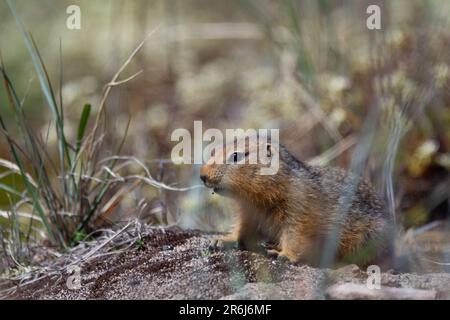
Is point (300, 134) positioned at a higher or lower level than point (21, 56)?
lower

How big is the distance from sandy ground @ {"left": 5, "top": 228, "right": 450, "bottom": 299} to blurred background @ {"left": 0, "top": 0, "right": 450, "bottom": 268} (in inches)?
32.7

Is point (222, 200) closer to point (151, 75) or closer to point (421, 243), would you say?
point (421, 243)

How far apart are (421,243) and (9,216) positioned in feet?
10.6

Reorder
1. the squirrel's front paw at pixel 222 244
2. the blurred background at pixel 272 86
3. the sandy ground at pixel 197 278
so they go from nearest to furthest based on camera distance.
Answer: the sandy ground at pixel 197 278
the squirrel's front paw at pixel 222 244
the blurred background at pixel 272 86

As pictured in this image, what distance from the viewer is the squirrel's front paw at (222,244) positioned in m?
4.61

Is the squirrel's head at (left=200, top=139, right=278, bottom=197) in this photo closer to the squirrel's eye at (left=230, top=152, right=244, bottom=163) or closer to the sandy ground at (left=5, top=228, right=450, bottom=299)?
the squirrel's eye at (left=230, top=152, right=244, bottom=163)

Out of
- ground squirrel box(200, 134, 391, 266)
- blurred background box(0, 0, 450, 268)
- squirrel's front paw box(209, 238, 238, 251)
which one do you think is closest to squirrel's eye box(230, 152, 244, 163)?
ground squirrel box(200, 134, 391, 266)

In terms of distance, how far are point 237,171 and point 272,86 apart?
400 cm

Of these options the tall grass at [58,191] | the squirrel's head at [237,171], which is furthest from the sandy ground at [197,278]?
the tall grass at [58,191]

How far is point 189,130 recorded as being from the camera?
364 inches

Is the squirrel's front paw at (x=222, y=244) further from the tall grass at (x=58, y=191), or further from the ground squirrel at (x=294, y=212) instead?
the tall grass at (x=58, y=191)

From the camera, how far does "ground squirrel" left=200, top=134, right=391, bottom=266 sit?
15.3ft

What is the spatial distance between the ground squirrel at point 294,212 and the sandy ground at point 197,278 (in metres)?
0.28

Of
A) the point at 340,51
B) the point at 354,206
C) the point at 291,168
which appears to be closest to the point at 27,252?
the point at 291,168
